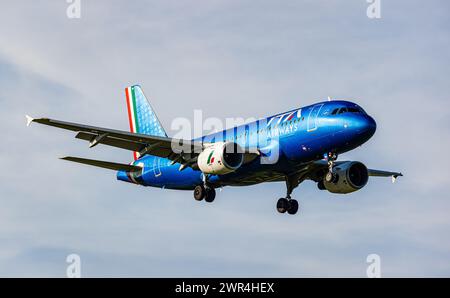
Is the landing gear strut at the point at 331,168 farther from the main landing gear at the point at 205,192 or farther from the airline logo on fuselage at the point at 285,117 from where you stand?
the main landing gear at the point at 205,192

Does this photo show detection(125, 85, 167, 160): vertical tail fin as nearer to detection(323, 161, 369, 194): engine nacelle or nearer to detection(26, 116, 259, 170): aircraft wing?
detection(26, 116, 259, 170): aircraft wing

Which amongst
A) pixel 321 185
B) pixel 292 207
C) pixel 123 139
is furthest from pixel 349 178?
pixel 123 139

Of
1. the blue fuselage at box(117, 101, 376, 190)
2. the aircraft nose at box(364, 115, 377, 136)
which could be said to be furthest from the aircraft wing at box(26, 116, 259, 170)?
the aircraft nose at box(364, 115, 377, 136)

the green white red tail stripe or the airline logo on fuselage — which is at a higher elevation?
the green white red tail stripe

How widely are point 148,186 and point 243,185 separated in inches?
290

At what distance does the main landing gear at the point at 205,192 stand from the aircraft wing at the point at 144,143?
4.82 ft

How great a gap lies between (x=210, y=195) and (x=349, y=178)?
843 cm

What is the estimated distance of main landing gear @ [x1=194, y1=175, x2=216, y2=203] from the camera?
54.7 meters

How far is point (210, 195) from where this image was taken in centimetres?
5475

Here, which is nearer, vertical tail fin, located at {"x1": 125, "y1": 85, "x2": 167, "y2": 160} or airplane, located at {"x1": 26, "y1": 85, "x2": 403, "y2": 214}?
airplane, located at {"x1": 26, "y1": 85, "x2": 403, "y2": 214}

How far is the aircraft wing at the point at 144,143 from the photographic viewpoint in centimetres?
5041

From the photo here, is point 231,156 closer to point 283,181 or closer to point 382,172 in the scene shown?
point 283,181

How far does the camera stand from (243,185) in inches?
2228
